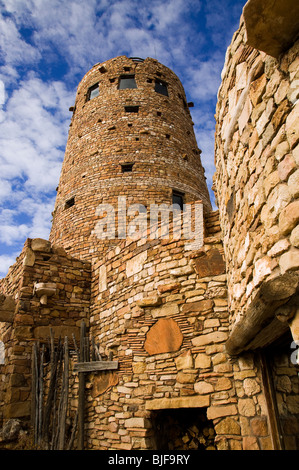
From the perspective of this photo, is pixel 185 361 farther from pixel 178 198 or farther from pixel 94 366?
pixel 178 198

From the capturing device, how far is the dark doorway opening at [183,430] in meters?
4.41

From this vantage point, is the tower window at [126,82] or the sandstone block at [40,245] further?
the tower window at [126,82]

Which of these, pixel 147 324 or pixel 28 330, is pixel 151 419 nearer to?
pixel 147 324

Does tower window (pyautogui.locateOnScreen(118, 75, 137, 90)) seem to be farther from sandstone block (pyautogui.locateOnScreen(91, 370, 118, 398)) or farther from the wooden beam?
sandstone block (pyautogui.locateOnScreen(91, 370, 118, 398))

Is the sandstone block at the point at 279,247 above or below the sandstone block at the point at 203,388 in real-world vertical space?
above

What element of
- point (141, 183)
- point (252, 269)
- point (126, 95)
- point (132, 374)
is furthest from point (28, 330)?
point (126, 95)

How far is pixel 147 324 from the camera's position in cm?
484

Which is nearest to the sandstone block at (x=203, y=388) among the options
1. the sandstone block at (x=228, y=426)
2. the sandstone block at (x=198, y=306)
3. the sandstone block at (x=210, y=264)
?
the sandstone block at (x=228, y=426)

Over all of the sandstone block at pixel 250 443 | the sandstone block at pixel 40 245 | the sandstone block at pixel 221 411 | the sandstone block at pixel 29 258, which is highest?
the sandstone block at pixel 40 245

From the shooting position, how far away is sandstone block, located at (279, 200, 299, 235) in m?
1.74

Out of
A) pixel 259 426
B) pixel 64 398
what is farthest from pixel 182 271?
pixel 64 398

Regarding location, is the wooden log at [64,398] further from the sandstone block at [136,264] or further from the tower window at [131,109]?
the tower window at [131,109]

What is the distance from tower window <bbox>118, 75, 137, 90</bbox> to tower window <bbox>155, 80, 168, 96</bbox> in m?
0.96

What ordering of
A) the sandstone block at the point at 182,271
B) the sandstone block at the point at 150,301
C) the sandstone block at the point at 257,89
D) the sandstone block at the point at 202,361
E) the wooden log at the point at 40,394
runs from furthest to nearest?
the wooden log at the point at 40,394 < the sandstone block at the point at 150,301 < the sandstone block at the point at 182,271 < the sandstone block at the point at 202,361 < the sandstone block at the point at 257,89
